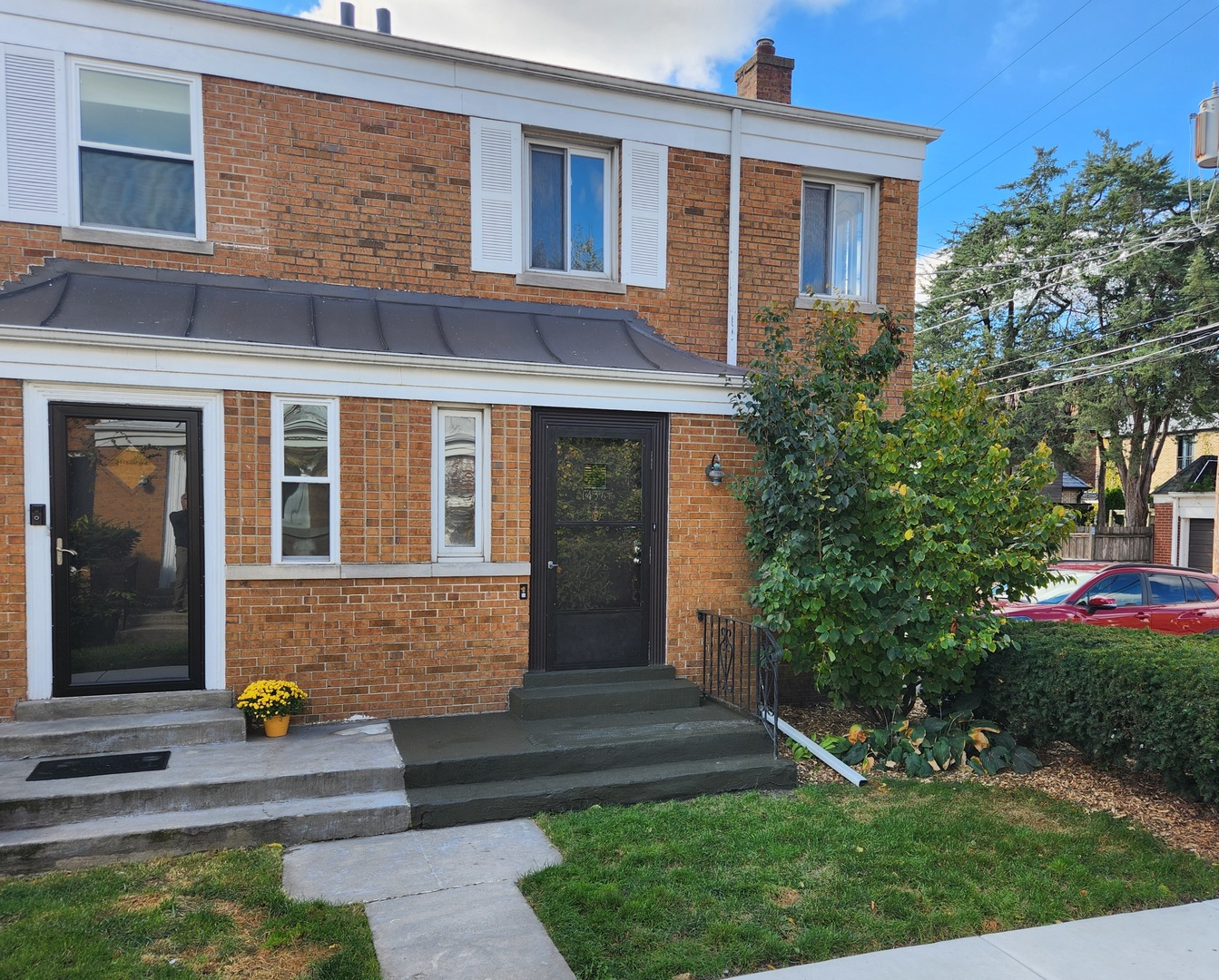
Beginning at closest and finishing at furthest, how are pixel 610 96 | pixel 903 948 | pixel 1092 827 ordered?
pixel 903 948, pixel 1092 827, pixel 610 96

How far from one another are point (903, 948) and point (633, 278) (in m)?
5.99

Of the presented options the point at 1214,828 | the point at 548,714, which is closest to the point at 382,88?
the point at 548,714

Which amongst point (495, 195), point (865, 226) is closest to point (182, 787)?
point (495, 195)

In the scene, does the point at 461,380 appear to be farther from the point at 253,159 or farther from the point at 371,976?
the point at 371,976

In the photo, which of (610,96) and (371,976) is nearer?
(371,976)

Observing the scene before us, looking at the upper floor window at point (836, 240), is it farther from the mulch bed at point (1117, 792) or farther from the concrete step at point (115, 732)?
the concrete step at point (115, 732)

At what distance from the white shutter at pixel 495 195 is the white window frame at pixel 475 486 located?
1.59 meters

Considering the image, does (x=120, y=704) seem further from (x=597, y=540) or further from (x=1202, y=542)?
(x=1202, y=542)

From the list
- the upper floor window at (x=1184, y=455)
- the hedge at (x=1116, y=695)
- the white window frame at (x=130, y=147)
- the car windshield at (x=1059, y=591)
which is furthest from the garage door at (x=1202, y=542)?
the white window frame at (x=130, y=147)

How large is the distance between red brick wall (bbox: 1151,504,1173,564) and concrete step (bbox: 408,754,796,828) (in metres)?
24.7

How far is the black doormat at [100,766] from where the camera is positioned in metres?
4.80

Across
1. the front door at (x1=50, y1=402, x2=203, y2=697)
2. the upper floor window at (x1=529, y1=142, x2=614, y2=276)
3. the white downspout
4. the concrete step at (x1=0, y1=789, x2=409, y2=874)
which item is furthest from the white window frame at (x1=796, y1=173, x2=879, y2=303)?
the concrete step at (x1=0, y1=789, x2=409, y2=874)

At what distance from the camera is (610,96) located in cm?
766

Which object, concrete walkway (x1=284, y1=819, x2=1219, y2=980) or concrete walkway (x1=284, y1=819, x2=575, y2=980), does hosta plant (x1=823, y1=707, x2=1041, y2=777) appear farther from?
concrete walkway (x1=284, y1=819, x2=575, y2=980)
